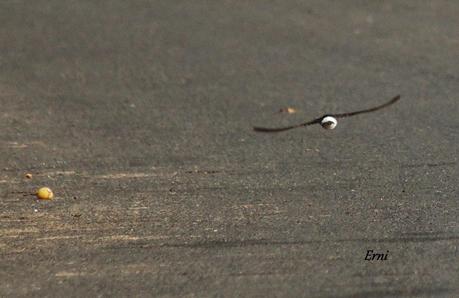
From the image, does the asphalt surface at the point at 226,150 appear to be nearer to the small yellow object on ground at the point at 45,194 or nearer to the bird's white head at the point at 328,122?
the small yellow object on ground at the point at 45,194

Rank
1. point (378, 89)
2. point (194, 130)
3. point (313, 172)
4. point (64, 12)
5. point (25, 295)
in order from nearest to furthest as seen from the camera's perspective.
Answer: point (25, 295) → point (313, 172) → point (194, 130) → point (378, 89) → point (64, 12)

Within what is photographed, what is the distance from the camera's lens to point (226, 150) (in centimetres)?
668

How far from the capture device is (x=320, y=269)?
15.4 ft

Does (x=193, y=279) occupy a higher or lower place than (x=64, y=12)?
higher

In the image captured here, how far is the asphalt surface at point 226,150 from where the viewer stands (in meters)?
4.74

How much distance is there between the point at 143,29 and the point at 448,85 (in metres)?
3.45

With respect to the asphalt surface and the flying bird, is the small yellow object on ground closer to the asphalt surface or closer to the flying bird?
the asphalt surface

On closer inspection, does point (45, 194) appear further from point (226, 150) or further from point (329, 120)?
point (329, 120)

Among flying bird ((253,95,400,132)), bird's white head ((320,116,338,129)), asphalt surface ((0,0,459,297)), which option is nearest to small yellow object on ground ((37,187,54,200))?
asphalt surface ((0,0,459,297))

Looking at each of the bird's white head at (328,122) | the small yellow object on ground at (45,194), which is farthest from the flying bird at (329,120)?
the small yellow object on ground at (45,194)

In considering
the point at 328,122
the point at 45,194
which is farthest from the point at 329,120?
the point at 45,194

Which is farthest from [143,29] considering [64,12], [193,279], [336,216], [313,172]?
[193,279]

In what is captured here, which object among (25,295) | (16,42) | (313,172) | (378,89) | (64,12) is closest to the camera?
(25,295)

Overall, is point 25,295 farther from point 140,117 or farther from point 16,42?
point 16,42
